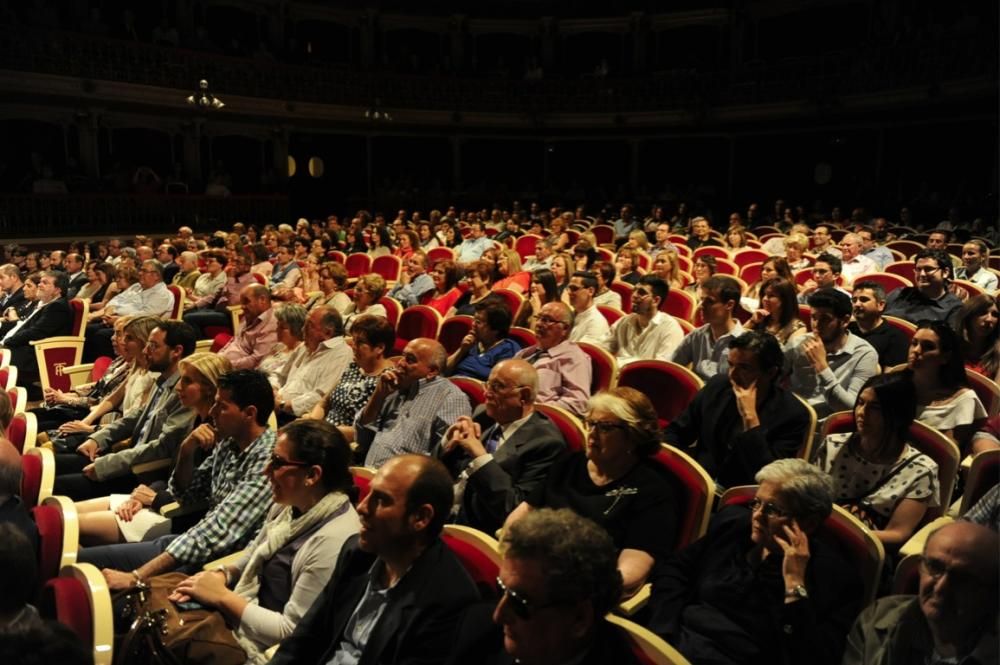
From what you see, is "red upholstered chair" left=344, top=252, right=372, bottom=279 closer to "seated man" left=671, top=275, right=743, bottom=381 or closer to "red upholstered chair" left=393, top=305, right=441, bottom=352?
"red upholstered chair" left=393, top=305, right=441, bottom=352

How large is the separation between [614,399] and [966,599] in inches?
44.4

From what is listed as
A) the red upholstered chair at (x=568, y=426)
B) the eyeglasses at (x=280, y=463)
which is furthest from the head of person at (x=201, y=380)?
the red upholstered chair at (x=568, y=426)

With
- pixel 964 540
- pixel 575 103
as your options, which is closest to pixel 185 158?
pixel 575 103

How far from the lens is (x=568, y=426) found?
10.5ft

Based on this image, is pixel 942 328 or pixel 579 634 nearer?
pixel 579 634

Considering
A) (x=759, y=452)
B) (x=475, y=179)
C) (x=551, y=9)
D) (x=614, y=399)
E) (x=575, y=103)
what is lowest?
(x=759, y=452)

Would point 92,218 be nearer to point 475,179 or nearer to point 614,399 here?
point 475,179

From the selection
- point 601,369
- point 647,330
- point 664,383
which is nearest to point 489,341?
point 601,369

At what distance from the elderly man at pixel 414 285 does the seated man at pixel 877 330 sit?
12.7 ft

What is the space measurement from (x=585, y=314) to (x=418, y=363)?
1852mm

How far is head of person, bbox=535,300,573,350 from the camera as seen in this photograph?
13.6 feet

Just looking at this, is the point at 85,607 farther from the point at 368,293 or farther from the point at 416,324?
the point at 368,293

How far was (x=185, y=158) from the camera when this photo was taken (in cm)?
1712

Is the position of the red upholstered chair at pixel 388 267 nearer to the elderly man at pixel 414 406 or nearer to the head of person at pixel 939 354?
the elderly man at pixel 414 406
